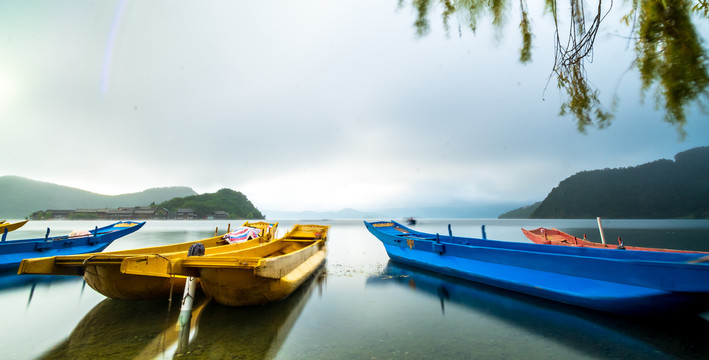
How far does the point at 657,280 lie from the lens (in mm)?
4570

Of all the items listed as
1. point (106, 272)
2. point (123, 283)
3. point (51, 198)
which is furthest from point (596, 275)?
point (51, 198)

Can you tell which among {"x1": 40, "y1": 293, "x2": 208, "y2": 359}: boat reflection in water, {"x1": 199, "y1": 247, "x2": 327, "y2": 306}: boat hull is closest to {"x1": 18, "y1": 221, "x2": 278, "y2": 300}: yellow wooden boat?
{"x1": 40, "y1": 293, "x2": 208, "y2": 359}: boat reflection in water

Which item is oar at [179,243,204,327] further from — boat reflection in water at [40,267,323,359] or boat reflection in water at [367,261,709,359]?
boat reflection in water at [367,261,709,359]

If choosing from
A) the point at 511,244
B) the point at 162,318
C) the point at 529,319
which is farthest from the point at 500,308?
the point at 162,318

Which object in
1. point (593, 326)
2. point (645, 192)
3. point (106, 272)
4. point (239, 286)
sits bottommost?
point (593, 326)

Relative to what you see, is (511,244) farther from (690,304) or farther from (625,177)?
(625,177)

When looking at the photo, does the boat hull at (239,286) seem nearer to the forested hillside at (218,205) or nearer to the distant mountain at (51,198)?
the forested hillside at (218,205)

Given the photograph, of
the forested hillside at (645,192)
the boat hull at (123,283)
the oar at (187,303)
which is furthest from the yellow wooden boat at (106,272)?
the forested hillside at (645,192)

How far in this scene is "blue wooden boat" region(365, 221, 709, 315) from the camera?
14.4ft

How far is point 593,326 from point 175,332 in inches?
346

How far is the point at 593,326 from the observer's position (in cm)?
515

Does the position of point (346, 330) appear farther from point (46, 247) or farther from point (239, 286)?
point (46, 247)

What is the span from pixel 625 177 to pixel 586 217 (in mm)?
22244

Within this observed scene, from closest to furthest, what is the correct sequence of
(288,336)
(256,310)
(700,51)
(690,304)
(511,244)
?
(700,51), (690,304), (288,336), (256,310), (511,244)
